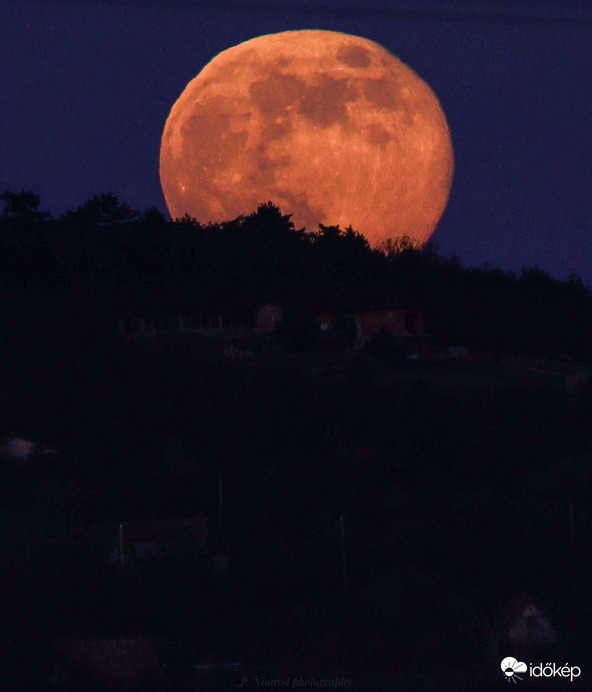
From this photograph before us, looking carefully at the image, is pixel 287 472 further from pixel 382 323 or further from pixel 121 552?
pixel 382 323

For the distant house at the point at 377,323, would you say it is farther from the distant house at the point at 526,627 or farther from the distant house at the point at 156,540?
the distant house at the point at 526,627

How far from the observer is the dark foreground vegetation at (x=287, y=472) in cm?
1869

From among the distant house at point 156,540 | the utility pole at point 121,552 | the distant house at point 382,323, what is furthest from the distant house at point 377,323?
the utility pole at point 121,552

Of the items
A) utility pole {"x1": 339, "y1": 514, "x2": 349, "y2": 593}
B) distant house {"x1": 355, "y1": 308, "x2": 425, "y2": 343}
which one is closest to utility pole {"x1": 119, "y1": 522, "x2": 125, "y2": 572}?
utility pole {"x1": 339, "y1": 514, "x2": 349, "y2": 593}

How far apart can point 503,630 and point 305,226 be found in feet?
105

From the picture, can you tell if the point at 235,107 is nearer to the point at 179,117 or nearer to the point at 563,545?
the point at 179,117

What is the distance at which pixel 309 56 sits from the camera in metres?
47.4

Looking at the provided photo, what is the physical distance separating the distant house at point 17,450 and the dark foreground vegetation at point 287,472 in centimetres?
67

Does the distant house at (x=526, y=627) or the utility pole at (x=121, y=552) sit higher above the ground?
the utility pole at (x=121, y=552)

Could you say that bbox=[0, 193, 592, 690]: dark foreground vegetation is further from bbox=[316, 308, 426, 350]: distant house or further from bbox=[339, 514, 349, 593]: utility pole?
bbox=[316, 308, 426, 350]: distant house

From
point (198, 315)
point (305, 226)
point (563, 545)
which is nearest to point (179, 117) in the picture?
point (305, 226)

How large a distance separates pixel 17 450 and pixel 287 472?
20.2 ft

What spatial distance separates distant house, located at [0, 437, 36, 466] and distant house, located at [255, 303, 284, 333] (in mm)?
13217

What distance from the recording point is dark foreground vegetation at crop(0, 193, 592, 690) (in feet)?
61.3
